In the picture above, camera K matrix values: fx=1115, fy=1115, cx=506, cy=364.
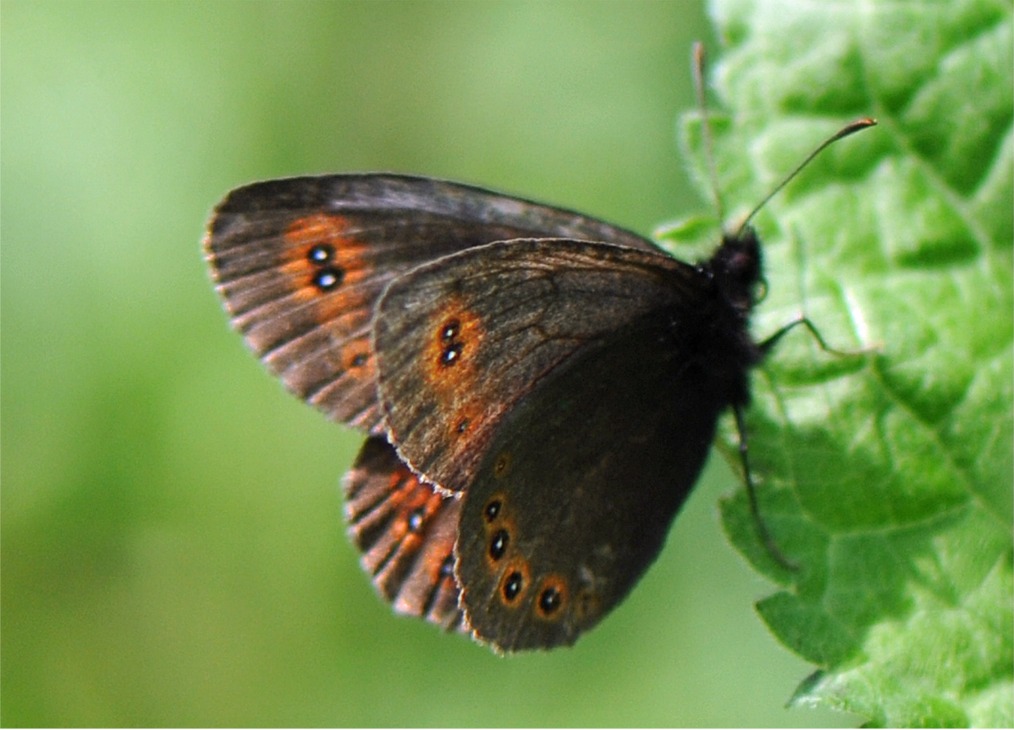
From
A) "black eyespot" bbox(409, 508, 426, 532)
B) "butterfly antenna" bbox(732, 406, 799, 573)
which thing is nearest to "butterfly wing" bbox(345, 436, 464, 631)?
"black eyespot" bbox(409, 508, 426, 532)

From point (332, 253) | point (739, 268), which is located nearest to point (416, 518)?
point (332, 253)

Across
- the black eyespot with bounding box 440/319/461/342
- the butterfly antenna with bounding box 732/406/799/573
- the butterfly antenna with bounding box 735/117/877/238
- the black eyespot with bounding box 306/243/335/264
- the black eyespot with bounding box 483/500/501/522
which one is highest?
the butterfly antenna with bounding box 735/117/877/238

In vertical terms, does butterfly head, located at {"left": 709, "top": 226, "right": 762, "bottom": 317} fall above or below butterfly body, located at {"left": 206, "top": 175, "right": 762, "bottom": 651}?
above

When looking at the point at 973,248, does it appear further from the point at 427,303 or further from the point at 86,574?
the point at 86,574

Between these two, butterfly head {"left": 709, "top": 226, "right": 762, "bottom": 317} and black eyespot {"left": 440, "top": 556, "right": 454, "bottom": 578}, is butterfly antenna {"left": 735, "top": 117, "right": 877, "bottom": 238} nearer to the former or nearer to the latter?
butterfly head {"left": 709, "top": 226, "right": 762, "bottom": 317}

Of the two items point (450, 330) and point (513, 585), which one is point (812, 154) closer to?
point (450, 330)

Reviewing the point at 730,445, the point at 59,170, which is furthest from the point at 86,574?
the point at 730,445

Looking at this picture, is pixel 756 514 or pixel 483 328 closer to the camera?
pixel 483 328
